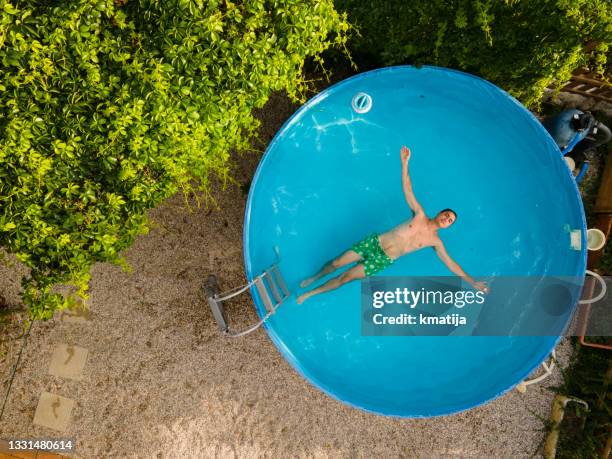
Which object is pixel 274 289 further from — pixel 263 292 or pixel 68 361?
pixel 68 361

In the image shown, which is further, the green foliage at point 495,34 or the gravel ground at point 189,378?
the gravel ground at point 189,378

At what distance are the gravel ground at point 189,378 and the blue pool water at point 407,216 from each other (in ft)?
1.22

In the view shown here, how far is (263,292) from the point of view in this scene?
4773mm

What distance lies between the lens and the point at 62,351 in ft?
17.1

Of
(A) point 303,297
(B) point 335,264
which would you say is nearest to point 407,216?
(B) point 335,264

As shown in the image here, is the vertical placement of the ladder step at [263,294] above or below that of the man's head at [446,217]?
below

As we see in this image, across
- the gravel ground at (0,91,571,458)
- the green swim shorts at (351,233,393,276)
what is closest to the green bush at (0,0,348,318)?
the gravel ground at (0,91,571,458)

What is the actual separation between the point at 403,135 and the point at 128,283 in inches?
149

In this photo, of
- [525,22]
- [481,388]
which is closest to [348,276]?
[481,388]

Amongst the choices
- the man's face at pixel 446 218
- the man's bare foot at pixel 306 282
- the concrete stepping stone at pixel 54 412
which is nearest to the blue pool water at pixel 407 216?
the man's bare foot at pixel 306 282

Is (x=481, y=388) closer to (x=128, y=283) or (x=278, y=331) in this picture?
(x=278, y=331)

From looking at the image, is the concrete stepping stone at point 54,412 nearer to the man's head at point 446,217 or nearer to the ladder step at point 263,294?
the ladder step at point 263,294

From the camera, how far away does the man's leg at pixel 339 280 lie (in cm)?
490

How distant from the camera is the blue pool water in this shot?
16.9 feet
